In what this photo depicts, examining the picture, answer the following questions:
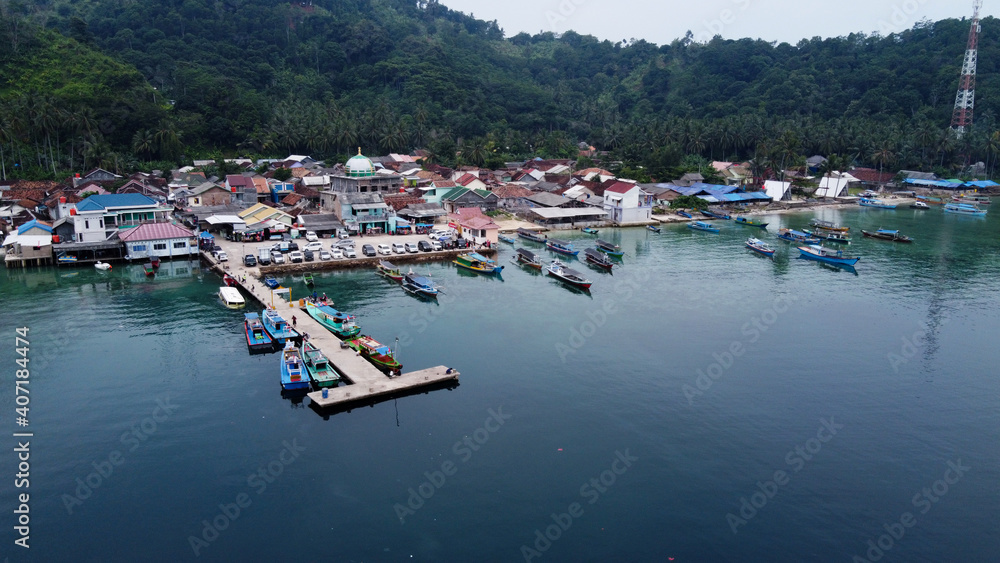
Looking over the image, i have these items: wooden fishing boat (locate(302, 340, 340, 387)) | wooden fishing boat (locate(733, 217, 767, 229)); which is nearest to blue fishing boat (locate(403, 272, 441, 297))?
wooden fishing boat (locate(302, 340, 340, 387))

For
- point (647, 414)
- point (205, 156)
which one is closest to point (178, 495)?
point (647, 414)

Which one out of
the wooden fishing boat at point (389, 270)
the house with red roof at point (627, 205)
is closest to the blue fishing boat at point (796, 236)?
the house with red roof at point (627, 205)

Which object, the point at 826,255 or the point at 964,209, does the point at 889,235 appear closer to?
the point at 826,255

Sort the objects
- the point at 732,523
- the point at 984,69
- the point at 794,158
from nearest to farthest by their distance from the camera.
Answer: the point at 732,523
the point at 794,158
the point at 984,69

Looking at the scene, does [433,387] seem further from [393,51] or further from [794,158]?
[393,51]

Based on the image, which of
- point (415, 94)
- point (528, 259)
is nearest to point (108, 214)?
point (528, 259)

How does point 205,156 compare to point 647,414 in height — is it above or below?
above

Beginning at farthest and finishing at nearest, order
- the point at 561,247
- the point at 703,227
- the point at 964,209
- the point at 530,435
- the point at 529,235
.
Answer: the point at 964,209, the point at 703,227, the point at 529,235, the point at 561,247, the point at 530,435

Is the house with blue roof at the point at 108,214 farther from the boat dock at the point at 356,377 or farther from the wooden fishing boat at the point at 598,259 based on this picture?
the wooden fishing boat at the point at 598,259

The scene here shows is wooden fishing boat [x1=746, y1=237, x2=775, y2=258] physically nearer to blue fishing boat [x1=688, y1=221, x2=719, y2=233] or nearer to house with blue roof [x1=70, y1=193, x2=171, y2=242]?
→ blue fishing boat [x1=688, y1=221, x2=719, y2=233]
